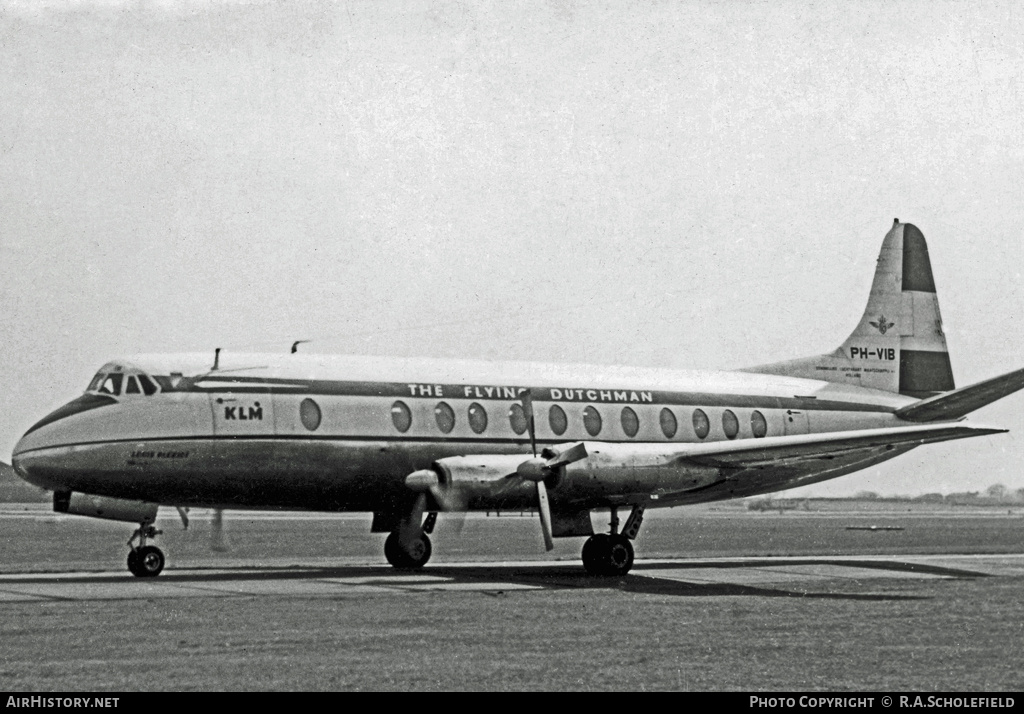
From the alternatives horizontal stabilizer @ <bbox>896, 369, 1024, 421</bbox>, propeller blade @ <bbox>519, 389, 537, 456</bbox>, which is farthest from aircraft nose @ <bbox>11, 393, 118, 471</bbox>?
horizontal stabilizer @ <bbox>896, 369, 1024, 421</bbox>

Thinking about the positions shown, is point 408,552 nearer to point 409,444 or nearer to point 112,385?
point 409,444

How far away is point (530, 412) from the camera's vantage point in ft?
90.4

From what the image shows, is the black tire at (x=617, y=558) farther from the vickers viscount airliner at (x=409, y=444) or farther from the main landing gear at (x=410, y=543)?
the main landing gear at (x=410, y=543)

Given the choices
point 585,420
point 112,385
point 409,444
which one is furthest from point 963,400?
point 112,385

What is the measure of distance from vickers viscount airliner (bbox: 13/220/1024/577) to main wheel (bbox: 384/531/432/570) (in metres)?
0.04

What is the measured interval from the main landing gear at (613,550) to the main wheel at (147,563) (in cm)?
809

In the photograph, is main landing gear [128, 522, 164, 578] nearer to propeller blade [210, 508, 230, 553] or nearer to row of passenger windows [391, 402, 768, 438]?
propeller blade [210, 508, 230, 553]

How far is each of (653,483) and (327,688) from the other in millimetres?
14539

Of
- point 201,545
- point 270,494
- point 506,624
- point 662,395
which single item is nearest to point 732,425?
point 662,395

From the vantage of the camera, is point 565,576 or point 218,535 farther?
point 218,535

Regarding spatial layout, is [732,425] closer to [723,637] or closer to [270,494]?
[270,494]

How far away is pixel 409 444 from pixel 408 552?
296cm

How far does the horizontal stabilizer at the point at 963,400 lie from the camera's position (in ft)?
92.3

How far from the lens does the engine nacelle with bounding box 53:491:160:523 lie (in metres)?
25.6
